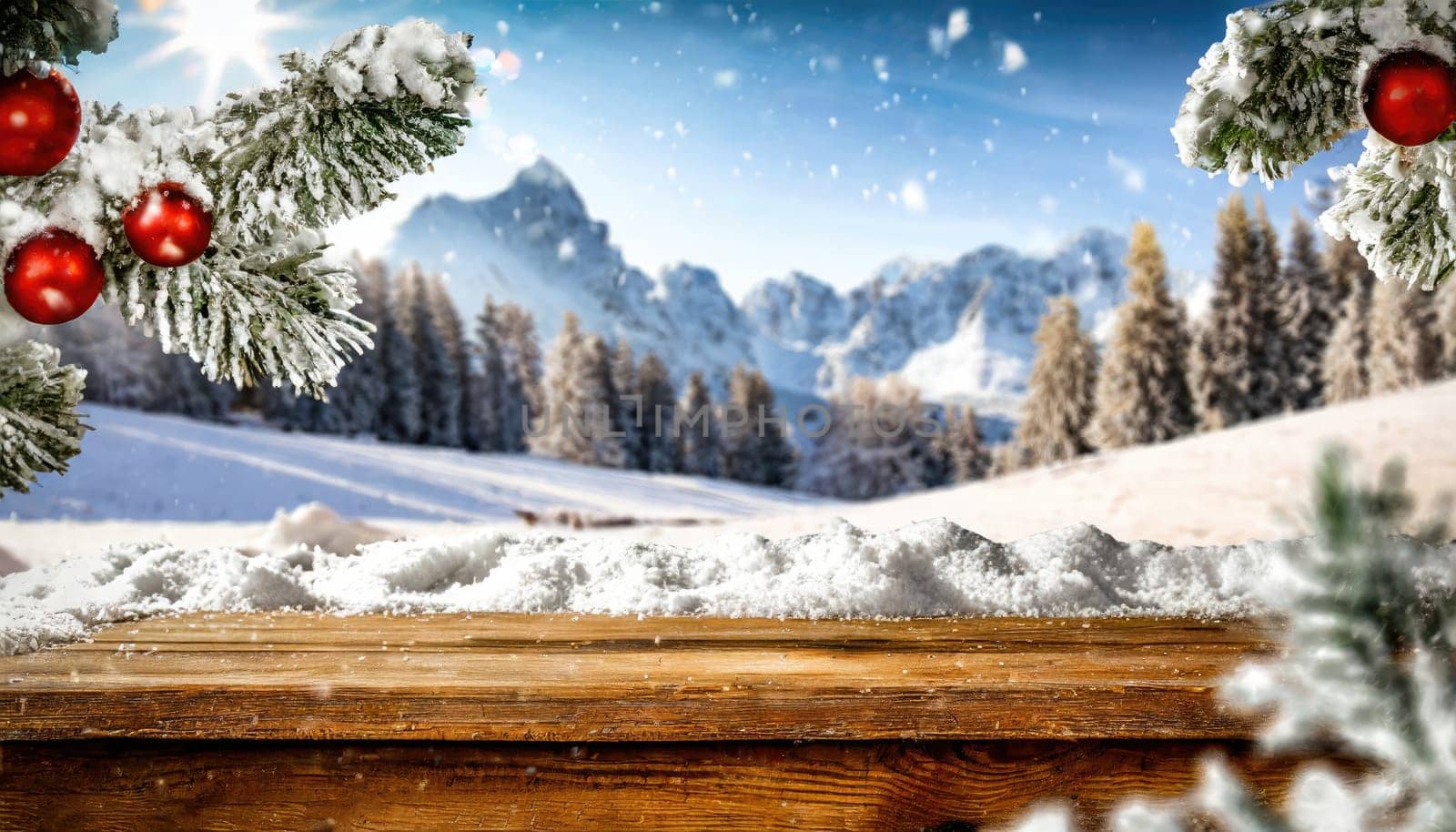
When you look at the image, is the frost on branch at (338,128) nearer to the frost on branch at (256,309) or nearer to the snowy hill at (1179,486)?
the frost on branch at (256,309)

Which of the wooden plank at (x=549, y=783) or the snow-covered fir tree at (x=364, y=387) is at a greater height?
the snow-covered fir tree at (x=364, y=387)

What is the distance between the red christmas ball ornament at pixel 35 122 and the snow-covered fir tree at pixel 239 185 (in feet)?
0.05

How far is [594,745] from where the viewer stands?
24.7 inches

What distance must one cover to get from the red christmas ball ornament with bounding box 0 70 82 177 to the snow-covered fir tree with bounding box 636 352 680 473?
7.93 metres

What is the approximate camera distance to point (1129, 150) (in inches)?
227

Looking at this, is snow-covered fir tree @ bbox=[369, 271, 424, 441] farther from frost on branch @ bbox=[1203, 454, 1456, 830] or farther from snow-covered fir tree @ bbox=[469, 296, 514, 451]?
frost on branch @ bbox=[1203, 454, 1456, 830]

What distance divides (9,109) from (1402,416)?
5.60 metres

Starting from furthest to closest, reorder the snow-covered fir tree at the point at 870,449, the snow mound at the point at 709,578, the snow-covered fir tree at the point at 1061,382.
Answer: the snow-covered fir tree at the point at 870,449, the snow-covered fir tree at the point at 1061,382, the snow mound at the point at 709,578

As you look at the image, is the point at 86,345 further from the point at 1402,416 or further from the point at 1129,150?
the point at 1402,416

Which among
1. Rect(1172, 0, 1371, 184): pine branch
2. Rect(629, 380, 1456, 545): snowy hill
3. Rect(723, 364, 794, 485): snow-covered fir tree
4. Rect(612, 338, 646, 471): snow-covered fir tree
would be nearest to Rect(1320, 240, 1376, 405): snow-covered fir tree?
Rect(629, 380, 1456, 545): snowy hill

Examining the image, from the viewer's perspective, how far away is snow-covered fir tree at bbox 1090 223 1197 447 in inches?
275

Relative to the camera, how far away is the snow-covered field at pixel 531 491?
370cm

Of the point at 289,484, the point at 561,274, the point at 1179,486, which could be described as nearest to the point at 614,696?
the point at 1179,486

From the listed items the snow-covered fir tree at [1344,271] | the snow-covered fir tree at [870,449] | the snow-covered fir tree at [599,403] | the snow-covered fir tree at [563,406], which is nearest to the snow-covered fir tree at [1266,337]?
the snow-covered fir tree at [1344,271]
